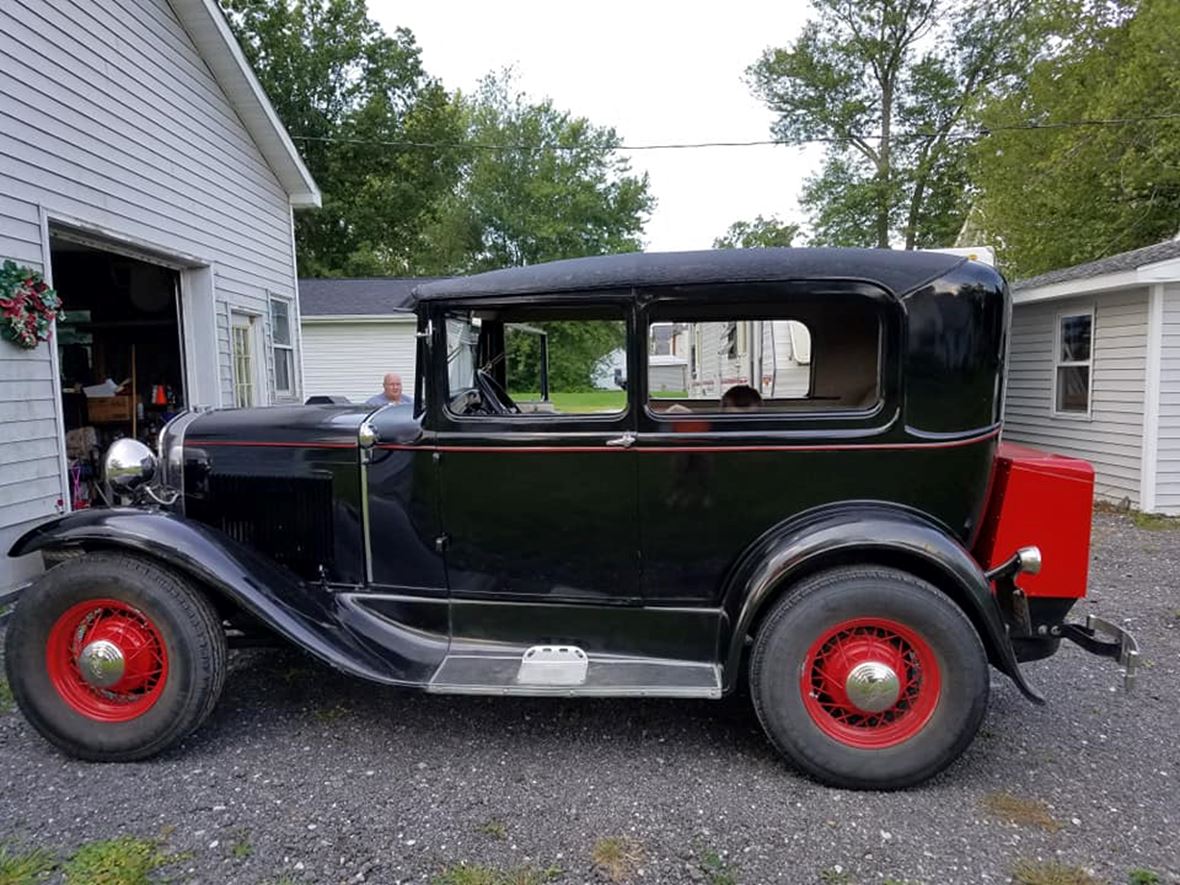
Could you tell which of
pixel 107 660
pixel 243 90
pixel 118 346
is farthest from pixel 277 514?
pixel 118 346

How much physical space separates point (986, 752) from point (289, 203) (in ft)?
33.1

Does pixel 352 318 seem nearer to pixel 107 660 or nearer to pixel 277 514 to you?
pixel 277 514

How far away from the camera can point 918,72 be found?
24438mm

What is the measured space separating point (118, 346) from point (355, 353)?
8.50m

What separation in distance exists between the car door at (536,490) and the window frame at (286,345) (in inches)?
282

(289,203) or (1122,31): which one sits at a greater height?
(1122,31)

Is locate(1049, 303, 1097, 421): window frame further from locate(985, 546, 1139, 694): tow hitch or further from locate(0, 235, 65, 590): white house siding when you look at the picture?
locate(0, 235, 65, 590): white house siding

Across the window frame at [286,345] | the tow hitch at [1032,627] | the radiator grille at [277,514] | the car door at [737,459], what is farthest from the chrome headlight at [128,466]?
the window frame at [286,345]


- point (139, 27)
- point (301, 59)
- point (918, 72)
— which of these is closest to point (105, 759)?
point (139, 27)

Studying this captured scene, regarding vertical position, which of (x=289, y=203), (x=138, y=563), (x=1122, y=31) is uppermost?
(x=1122, y=31)

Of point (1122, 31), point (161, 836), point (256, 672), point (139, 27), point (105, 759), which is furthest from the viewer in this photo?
point (1122, 31)

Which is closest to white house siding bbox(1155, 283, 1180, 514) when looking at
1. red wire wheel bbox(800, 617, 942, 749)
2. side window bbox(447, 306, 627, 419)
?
side window bbox(447, 306, 627, 419)

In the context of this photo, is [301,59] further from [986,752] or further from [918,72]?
[986,752]

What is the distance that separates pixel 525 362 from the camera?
12.7ft
